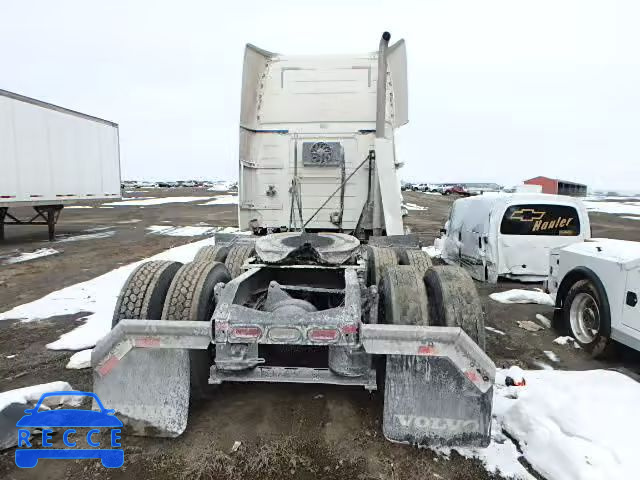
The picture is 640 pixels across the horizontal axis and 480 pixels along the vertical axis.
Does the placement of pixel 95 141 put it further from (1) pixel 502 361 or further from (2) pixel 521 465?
(2) pixel 521 465

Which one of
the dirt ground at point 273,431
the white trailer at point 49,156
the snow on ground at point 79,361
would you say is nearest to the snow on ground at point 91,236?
the white trailer at point 49,156

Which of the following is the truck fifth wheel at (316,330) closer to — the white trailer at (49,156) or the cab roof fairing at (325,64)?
the cab roof fairing at (325,64)

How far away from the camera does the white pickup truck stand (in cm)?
407

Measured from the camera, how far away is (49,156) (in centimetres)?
1262

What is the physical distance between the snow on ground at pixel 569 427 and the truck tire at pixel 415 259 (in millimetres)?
1439

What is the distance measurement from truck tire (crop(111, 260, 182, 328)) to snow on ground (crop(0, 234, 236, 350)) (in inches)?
66.3

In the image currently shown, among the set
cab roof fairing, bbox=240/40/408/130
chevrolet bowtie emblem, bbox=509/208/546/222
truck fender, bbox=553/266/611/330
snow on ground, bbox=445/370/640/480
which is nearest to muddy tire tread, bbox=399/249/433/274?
snow on ground, bbox=445/370/640/480

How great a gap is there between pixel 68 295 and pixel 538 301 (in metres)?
7.65

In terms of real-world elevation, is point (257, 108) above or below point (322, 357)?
above

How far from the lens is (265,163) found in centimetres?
624

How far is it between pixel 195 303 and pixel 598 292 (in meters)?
4.13

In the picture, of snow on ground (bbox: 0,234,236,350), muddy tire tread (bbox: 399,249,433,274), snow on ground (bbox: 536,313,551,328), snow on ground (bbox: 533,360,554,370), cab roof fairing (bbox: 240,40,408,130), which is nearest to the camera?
snow on ground (bbox: 533,360,554,370)

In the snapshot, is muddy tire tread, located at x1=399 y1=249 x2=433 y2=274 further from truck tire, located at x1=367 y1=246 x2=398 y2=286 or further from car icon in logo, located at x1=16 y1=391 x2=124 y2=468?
car icon in logo, located at x1=16 y1=391 x2=124 y2=468

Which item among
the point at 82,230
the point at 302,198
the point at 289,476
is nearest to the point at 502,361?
the point at 289,476
